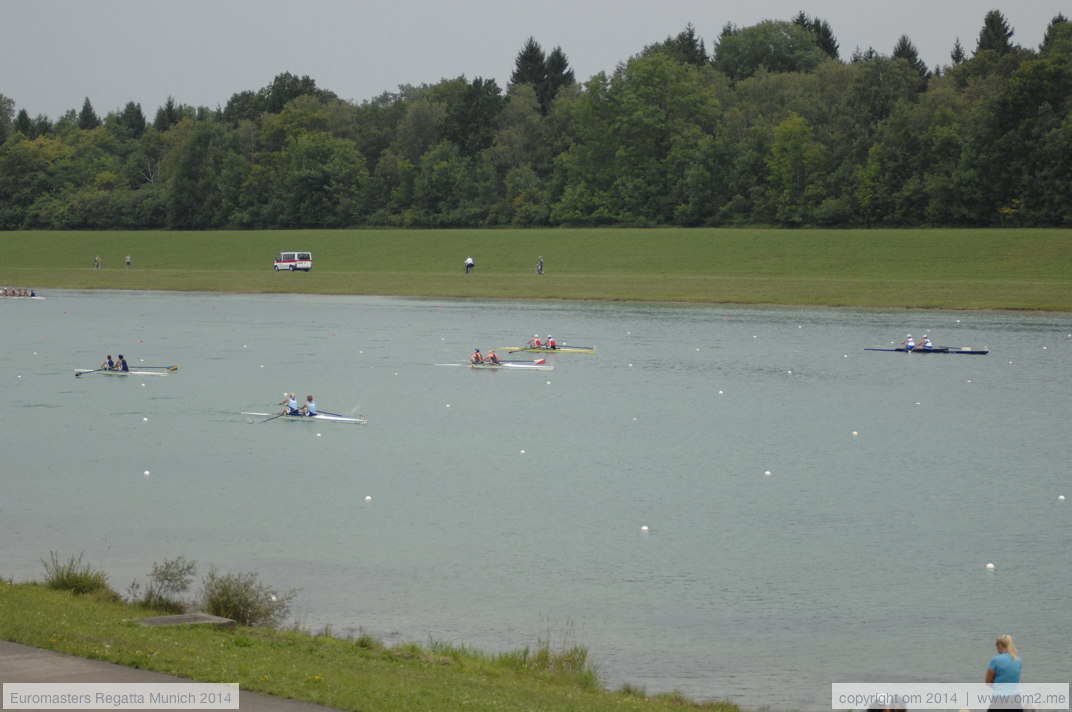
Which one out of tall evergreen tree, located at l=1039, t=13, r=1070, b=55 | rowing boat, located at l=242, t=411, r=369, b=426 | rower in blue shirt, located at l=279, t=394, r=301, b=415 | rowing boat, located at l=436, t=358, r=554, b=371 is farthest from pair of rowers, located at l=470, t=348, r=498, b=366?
tall evergreen tree, located at l=1039, t=13, r=1070, b=55

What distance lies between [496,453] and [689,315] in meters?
37.6

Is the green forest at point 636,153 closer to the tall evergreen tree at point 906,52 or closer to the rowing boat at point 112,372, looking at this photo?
the tall evergreen tree at point 906,52

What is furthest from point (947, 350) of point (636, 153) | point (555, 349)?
point (636, 153)

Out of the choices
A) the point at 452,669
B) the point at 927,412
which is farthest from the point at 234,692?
the point at 927,412

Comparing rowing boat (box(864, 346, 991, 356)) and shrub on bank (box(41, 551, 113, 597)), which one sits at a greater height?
rowing boat (box(864, 346, 991, 356))

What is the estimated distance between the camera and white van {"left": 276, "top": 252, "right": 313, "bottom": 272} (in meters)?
103

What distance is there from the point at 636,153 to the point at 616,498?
10264 centimetres

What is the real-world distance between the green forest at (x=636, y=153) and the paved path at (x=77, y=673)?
91419 mm

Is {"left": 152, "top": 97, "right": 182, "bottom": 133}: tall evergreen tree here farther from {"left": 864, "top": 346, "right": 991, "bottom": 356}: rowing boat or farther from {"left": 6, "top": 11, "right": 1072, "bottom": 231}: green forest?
{"left": 864, "top": 346, "right": 991, "bottom": 356}: rowing boat

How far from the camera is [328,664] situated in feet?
45.1
